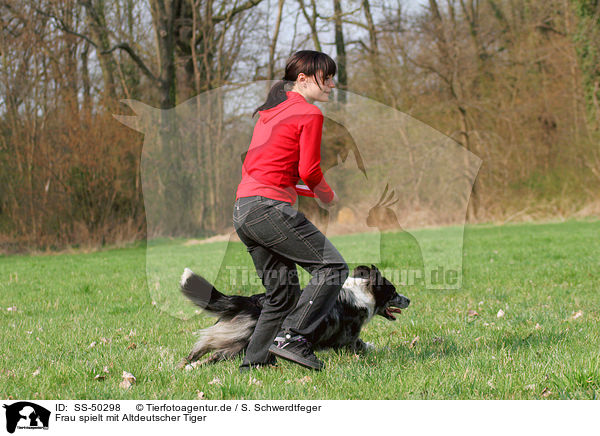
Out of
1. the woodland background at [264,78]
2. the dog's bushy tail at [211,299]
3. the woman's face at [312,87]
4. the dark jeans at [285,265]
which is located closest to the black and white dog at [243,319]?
the dog's bushy tail at [211,299]

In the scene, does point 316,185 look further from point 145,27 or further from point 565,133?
point 565,133

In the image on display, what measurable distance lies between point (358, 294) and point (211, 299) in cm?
125

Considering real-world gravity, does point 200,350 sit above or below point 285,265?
below

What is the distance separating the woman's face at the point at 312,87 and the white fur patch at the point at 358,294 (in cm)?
166

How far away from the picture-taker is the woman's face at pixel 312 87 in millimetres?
3406

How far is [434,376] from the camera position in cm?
340

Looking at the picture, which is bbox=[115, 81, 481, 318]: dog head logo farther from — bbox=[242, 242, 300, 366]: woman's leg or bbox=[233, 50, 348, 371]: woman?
bbox=[233, 50, 348, 371]: woman

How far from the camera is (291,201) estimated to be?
11.3 ft

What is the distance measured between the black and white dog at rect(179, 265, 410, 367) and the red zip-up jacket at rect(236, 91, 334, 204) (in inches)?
34.7

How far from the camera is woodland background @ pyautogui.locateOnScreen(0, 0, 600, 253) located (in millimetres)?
17797
